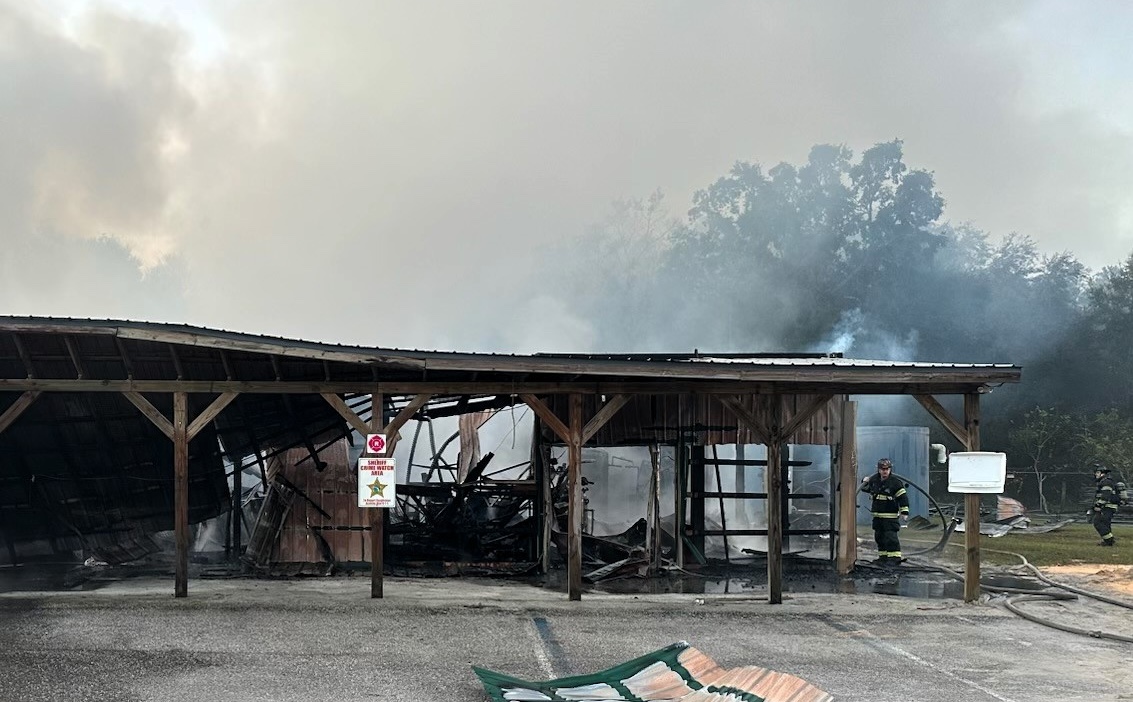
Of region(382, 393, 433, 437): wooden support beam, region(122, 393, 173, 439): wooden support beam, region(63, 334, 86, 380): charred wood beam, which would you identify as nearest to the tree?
region(382, 393, 433, 437): wooden support beam

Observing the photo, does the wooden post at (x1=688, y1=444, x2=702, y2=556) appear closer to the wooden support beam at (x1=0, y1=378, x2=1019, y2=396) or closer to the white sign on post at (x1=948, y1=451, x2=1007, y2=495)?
the wooden support beam at (x1=0, y1=378, x2=1019, y2=396)

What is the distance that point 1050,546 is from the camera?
17.9 meters

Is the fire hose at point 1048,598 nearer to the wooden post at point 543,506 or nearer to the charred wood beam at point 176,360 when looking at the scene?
the wooden post at point 543,506

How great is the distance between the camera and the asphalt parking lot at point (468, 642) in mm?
7598

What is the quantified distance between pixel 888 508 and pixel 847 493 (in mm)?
1255

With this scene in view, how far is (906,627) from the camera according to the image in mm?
10375

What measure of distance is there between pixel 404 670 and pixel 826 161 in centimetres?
3726

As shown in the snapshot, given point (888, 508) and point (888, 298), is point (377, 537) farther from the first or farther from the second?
point (888, 298)

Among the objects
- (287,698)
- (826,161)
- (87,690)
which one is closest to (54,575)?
(87,690)

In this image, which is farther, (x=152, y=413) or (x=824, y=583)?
(x=824, y=583)

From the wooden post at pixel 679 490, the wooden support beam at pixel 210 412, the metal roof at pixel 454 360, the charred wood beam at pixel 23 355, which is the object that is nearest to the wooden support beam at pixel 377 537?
the metal roof at pixel 454 360

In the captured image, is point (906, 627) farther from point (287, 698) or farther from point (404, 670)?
point (287, 698)

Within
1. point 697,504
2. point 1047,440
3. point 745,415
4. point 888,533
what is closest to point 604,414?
point 745,415

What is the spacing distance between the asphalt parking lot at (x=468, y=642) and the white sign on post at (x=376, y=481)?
3.90 ft
